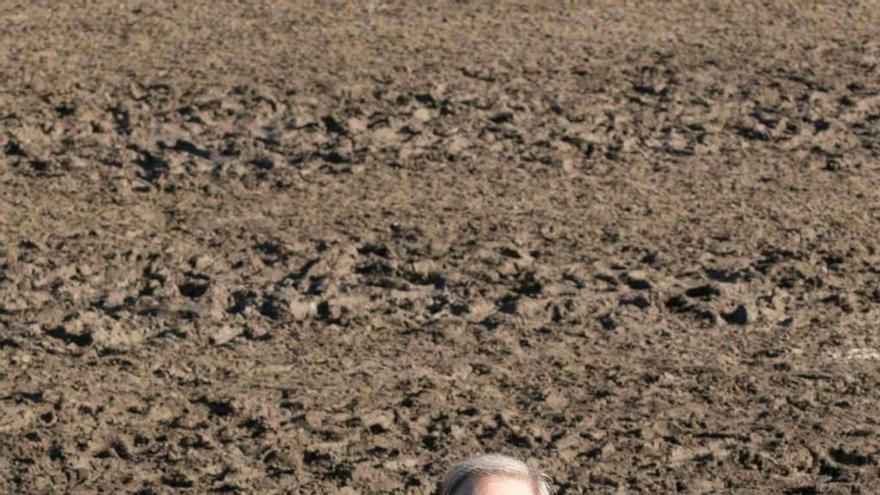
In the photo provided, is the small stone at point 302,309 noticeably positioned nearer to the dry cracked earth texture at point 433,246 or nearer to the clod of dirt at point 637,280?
the dry cracked earth texture at point 433,246

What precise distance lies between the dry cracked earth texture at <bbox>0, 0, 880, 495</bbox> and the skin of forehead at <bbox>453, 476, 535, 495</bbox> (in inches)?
156

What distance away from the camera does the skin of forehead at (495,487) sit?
8.41ft

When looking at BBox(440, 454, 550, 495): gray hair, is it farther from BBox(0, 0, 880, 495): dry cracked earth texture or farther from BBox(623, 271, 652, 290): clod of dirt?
BBox(623, 271, 652, 290): clod of dirt

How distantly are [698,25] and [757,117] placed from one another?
1.96 metres

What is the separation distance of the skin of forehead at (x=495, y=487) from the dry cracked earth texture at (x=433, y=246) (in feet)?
13.0

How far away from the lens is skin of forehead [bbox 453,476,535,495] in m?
2.56

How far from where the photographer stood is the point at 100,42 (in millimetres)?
11664

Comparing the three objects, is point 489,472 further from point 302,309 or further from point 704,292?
point 704,292

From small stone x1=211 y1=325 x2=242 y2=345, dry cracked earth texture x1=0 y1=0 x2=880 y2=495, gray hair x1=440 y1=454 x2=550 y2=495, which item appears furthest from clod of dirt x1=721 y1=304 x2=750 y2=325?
gray hair x1=440 y1=454 x2=550 y2=495

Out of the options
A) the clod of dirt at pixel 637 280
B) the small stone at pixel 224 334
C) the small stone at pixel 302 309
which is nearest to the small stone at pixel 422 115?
the clod of dirt at pixel 637 280

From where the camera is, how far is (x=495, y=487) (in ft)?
8.43

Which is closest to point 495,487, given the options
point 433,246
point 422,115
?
Result: point 433,246

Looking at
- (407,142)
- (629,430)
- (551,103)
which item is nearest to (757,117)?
(551,103)

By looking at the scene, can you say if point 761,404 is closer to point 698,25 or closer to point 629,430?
point 629,430
